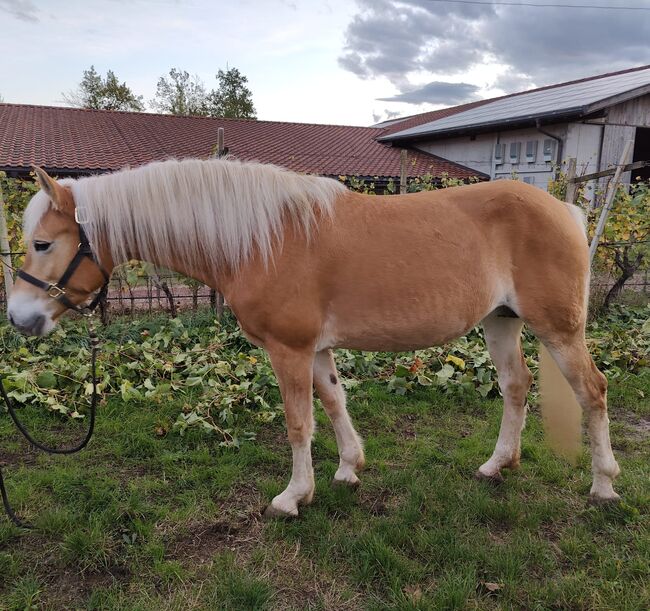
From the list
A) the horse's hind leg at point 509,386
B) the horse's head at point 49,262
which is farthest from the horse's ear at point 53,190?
the horse's hind leg at point 509,386

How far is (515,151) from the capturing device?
48.6 feet

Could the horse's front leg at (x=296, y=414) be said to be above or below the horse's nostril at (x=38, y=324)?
below

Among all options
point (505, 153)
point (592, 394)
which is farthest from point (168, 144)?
point (592, 394)

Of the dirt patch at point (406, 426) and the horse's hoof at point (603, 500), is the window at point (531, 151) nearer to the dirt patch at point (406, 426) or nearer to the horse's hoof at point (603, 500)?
the dirt patch at point (406, 426)

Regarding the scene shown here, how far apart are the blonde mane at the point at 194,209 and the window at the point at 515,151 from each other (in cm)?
1403

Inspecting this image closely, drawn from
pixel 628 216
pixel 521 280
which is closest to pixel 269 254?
pixel 521 280

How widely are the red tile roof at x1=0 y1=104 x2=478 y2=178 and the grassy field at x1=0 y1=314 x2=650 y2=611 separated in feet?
34.2

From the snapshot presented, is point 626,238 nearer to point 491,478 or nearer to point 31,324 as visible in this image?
point 491,478

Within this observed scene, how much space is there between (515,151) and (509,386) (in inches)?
534

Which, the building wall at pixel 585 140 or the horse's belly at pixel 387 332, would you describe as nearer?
the horse's belly at pixel 387 332

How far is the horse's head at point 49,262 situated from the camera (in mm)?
2320

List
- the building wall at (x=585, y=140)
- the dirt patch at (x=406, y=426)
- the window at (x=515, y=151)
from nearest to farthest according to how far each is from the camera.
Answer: the dirt patch at (x=406, y=426)
the building wall at (x=585, y=140)
the window at (x=515, y=151)

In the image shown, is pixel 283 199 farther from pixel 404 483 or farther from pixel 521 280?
pixel 404 483

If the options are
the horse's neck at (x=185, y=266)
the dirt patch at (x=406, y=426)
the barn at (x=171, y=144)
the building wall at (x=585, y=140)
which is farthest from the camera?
the building wall at (x=585, y=140)
